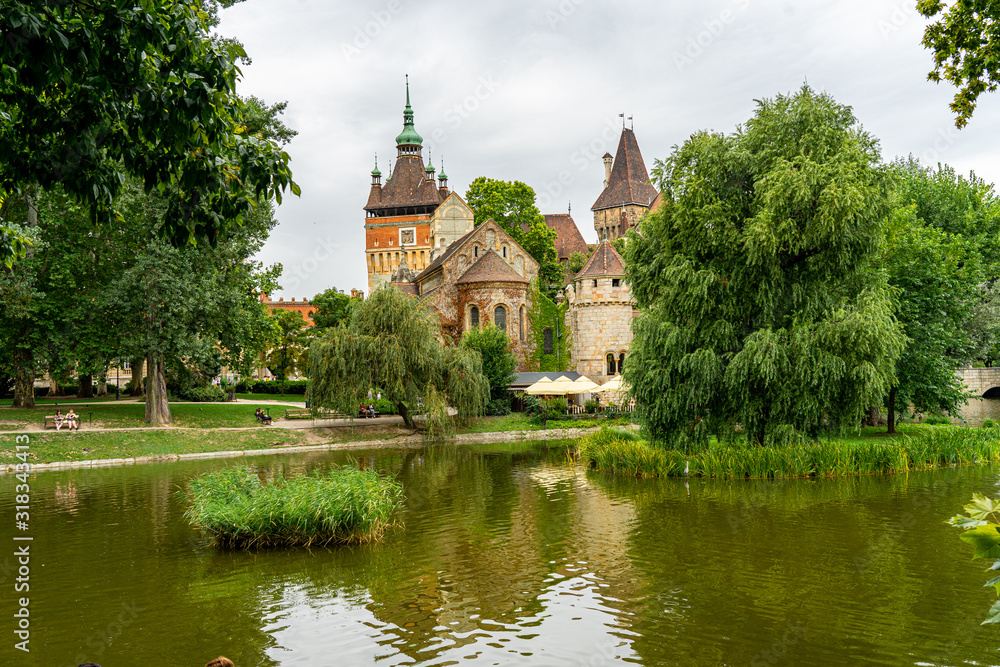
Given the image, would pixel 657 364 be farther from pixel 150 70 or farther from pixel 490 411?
pixel 490 411

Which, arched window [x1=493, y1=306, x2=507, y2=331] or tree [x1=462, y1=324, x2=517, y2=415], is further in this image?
arched window [x1=493, y1=306, x2=507, y2=331]

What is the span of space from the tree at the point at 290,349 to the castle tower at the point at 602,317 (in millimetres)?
24908

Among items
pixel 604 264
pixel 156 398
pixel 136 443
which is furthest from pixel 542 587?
pixel 604 264

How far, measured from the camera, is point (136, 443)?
27.2 metres

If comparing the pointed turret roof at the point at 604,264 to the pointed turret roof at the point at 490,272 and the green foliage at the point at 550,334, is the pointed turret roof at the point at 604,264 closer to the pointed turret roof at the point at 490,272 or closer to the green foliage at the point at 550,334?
the green foliage at the point at 550,334

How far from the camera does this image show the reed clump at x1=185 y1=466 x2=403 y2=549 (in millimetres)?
12234

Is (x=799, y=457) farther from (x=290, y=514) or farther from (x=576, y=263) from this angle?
(x=576, y=263)

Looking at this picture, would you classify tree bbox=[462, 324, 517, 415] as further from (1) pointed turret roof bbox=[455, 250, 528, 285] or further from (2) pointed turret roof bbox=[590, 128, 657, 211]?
(2) pointed turret roof bbox=[590, 128, 657, 211]

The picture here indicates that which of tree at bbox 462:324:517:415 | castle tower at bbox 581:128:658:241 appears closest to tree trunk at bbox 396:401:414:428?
tree at bbox 462:324:517:415

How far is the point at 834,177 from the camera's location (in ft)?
58.5

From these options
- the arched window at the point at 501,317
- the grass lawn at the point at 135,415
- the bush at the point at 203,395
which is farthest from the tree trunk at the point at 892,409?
the bush at the point at 203,395

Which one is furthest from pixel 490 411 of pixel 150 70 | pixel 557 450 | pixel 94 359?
pixel 150 70

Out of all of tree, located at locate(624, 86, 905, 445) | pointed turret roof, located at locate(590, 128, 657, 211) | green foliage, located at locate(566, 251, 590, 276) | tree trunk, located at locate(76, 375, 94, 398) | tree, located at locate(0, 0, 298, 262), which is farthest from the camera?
pointed turret roof, located at locate(590, 128, 657, 211)

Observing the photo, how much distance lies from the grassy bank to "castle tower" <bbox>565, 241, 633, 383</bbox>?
78.3 ft
